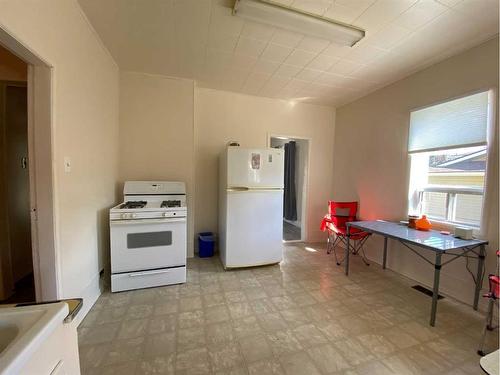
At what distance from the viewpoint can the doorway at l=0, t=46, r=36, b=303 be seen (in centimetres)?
206

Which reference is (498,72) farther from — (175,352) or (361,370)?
(175,352)

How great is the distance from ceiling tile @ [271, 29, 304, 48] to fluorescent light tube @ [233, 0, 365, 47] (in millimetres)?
137

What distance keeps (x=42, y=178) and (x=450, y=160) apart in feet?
12.6

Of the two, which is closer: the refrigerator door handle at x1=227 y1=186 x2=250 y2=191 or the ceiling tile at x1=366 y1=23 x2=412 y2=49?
the ceiling tile at x1=366 y1=23 x2=412 y2=49

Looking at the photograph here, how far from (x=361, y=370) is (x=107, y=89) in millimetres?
3505

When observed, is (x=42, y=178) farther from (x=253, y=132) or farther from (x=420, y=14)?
(x=420, y=14)

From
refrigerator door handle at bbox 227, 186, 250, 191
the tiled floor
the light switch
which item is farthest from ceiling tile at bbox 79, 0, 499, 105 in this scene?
the tiled floor

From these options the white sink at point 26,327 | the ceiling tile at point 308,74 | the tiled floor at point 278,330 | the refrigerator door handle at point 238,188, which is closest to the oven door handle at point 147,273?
the tiled floor at point 278,330

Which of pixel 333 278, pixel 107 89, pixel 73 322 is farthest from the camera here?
pixel 333 278

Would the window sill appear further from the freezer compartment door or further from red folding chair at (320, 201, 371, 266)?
the freezer compartment door

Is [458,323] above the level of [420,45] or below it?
below

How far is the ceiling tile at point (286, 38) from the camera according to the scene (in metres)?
2.06

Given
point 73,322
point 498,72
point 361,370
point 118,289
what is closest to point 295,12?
point 498,72

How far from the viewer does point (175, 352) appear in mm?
1543
